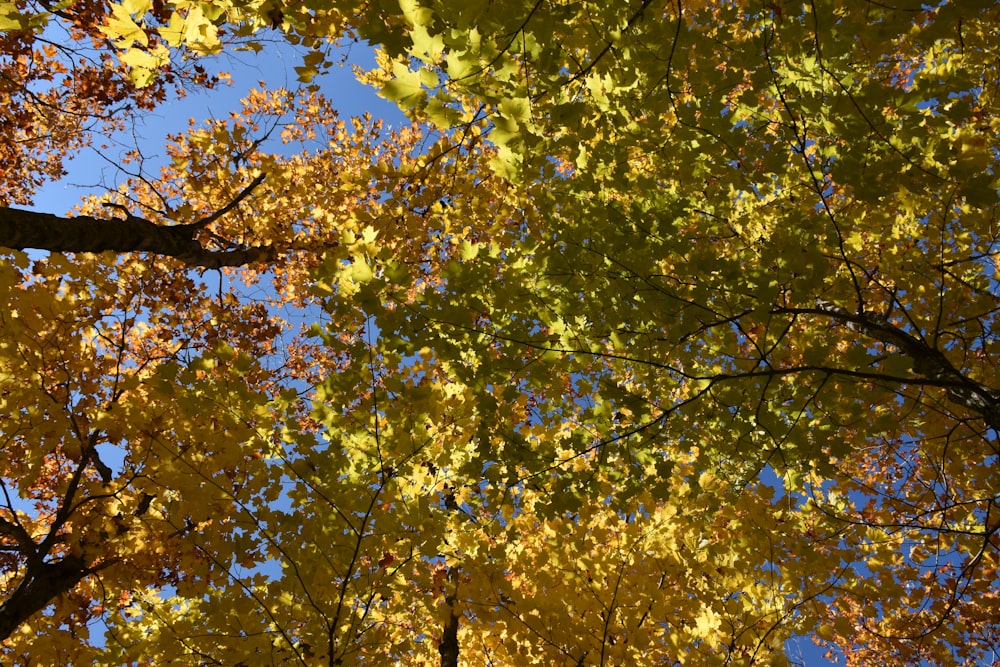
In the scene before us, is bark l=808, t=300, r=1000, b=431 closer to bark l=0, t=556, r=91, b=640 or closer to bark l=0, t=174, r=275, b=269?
bark l=0, t=174, r=275, b=269

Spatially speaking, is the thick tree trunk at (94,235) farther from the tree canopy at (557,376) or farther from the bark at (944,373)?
the bark at (944,373)

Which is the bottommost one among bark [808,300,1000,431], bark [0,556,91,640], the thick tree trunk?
bark [0,556,91,640]

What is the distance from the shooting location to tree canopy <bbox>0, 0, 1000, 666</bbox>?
2590 millimetres

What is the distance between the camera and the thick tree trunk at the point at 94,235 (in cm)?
284

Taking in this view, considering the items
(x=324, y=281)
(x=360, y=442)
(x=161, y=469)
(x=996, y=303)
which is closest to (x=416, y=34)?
(x=324, y=281)

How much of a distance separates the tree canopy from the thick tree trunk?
0.08ft

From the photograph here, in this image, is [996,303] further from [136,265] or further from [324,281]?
[136,265]

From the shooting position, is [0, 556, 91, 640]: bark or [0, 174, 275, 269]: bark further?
[0, 556, 91, 640]: bark

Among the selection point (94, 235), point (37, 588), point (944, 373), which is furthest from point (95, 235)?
point (944, 373)

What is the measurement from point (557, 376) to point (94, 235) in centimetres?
322

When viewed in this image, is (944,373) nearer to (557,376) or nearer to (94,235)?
(557,376)

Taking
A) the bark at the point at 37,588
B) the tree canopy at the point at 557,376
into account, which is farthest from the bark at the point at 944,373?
the bark at the point at 37,588

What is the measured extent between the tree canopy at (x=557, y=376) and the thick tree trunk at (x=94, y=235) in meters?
0.02

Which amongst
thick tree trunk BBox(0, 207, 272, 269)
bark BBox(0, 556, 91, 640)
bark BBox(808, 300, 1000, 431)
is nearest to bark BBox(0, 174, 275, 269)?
thick tree trunk BBox(0, 207, 272, 269)
